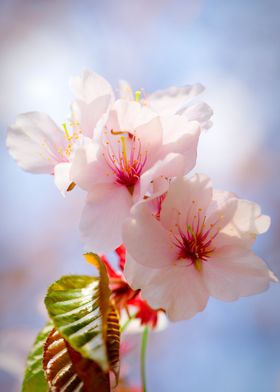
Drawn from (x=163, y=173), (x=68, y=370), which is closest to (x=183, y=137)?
(x=163, y=173)

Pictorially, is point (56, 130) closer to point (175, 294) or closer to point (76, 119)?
point (76, 119)

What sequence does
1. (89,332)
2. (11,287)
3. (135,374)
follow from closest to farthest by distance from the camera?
(89,332) < (135,374) < (11,287)

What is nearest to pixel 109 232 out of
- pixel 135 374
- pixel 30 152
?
pixel 30 152

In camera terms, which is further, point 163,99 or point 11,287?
point 11,287

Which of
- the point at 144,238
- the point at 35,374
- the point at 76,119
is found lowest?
the point at 35,374

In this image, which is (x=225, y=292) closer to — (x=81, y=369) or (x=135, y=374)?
(x=81, y=369)

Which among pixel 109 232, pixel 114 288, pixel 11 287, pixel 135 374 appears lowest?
pixel 135 374
